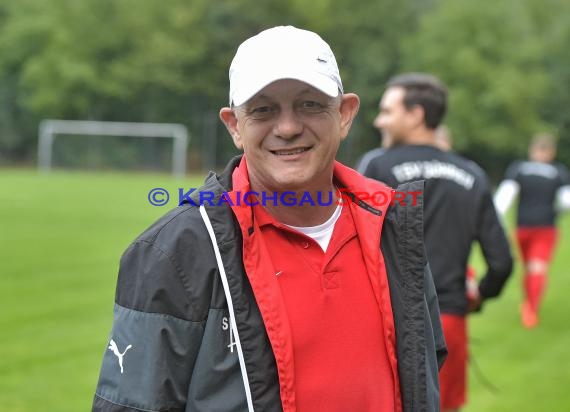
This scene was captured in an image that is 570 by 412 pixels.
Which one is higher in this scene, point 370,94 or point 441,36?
point 441,36

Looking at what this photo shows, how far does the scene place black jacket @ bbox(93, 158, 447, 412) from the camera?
1975 millimetres

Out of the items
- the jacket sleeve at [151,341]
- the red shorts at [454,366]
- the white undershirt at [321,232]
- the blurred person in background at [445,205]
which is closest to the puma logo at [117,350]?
the jacket sleeve at [151,341]

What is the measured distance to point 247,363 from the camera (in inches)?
78.8

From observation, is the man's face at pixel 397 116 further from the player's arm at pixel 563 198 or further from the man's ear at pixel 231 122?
the player's arm at pixel 563 198

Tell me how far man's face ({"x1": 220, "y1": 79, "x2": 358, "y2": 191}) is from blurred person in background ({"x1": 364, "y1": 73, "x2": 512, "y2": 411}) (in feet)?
6.14

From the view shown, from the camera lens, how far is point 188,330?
6.53ft

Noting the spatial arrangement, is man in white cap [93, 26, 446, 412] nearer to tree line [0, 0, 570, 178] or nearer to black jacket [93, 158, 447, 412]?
black jacket [93, 158, 447, 412]

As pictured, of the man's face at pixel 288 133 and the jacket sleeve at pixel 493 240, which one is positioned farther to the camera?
the jacket sleeve at pixel 493 240

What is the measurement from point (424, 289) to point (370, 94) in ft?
162

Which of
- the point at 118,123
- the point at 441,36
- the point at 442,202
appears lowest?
the point at 442,202

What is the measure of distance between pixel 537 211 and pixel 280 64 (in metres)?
7.81

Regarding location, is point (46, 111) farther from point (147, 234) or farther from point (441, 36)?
point (147, 234)

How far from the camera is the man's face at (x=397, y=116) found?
422 centimetres

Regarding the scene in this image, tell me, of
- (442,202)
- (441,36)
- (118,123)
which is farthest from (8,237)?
(441,36)
